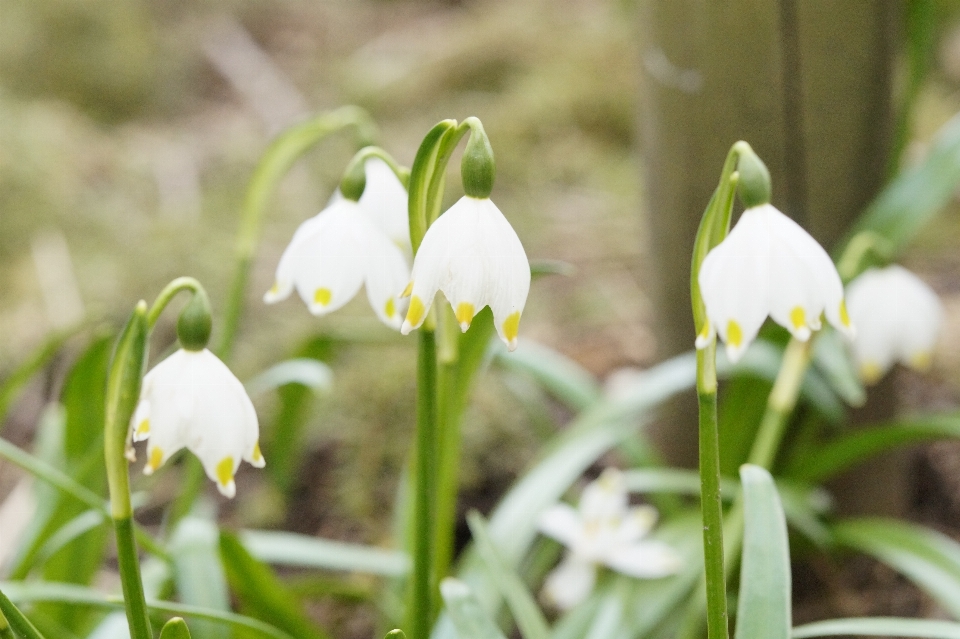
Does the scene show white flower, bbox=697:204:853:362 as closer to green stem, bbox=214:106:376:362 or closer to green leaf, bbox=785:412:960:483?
green stem, bbox=214:106:376:362

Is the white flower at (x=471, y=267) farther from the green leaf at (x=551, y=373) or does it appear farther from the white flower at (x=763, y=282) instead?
the green leaf at (x=551, y=373)

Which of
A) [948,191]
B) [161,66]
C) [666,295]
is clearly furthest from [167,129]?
[948,191]

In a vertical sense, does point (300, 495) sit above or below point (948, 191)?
below

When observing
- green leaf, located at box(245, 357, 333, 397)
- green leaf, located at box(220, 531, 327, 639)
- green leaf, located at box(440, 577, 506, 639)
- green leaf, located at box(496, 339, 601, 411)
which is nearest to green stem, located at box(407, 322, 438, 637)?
green leaf, located at box(440, 577, 506, 639)

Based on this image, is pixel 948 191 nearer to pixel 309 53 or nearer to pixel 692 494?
pixel 692 494

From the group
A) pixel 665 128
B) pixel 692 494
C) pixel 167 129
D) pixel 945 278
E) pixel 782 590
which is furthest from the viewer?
pixel 167 129

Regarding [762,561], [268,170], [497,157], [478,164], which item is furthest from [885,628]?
[497,157]

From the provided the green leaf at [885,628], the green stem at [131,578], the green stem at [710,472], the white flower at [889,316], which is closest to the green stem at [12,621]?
A: the green stem at [131,578]

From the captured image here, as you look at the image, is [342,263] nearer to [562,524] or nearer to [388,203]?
[388,203]
